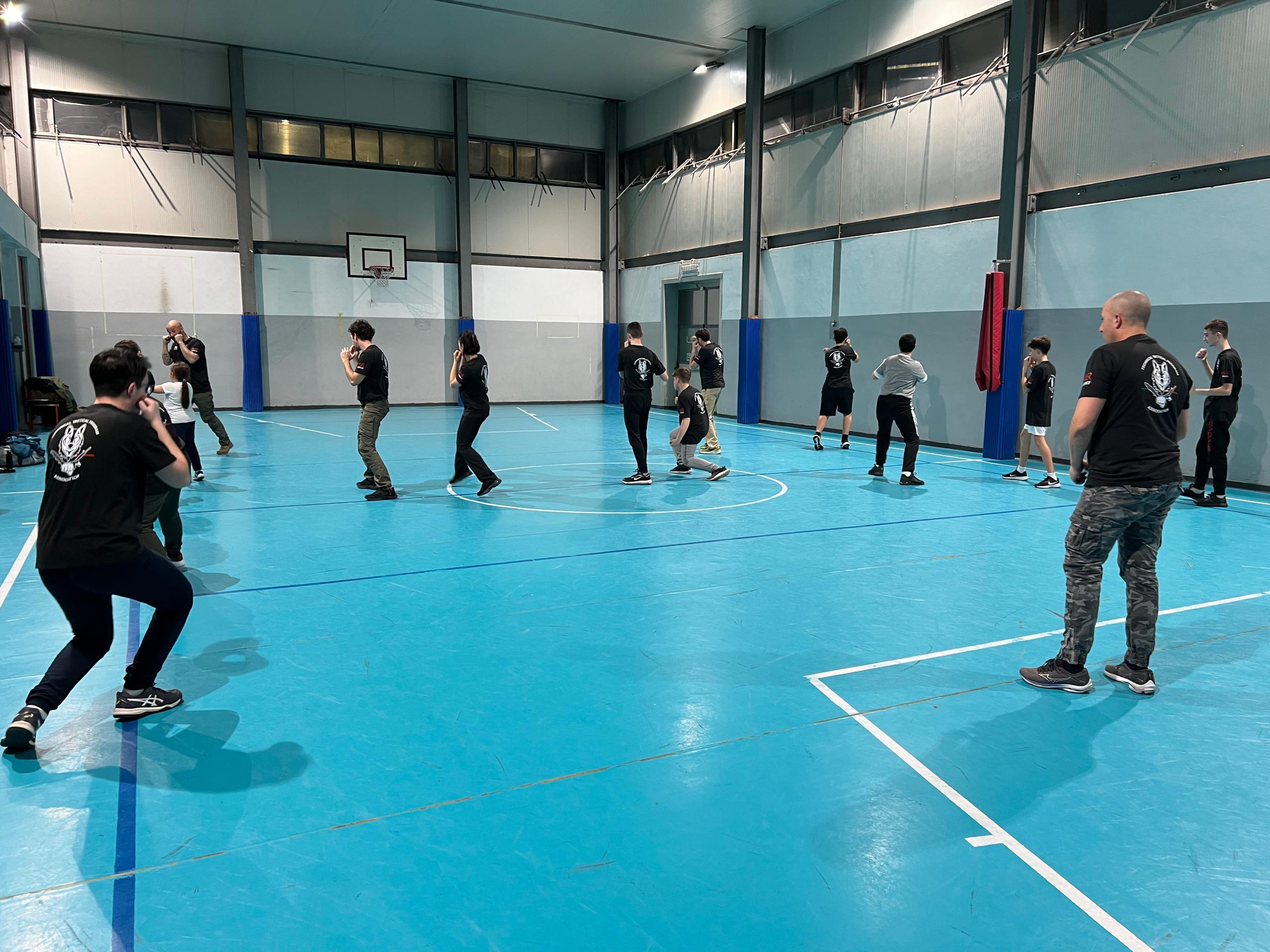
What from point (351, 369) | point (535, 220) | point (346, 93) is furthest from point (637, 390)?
point (346, 93)

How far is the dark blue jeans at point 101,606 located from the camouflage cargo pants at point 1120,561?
15.1ft

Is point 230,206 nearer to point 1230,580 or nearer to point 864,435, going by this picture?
point 864,435

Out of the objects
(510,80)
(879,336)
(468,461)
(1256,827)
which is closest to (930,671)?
(1256,827)

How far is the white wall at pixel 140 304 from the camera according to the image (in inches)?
802

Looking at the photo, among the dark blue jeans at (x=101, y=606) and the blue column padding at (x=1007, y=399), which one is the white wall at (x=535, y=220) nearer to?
the blue column padding at (x=1007, y=399)

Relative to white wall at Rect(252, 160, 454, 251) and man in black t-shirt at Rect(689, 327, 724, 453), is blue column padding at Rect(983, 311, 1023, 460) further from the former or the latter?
white wall at Rect(252, 160, 454, 251)

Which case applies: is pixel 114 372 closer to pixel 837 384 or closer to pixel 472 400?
pixel 472 400

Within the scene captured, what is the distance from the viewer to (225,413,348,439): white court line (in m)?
17.3

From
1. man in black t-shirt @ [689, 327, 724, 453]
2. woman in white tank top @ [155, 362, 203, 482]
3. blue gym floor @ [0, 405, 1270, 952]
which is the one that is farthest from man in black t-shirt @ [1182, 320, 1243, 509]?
woman in white tank top @ [155, 362, 203, 482]

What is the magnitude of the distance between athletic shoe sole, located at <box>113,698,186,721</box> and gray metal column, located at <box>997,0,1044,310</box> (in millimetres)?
13713

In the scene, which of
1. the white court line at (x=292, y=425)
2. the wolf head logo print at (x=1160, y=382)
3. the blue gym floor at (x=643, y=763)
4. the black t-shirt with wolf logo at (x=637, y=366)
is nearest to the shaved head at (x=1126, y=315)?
the wolf head logo print at (x=1160, y=382)

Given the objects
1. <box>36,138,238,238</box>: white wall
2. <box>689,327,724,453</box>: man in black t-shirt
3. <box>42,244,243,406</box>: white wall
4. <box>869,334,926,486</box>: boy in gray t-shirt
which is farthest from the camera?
<box>42,244,243,406</box>: white wall

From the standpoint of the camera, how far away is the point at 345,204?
23172mm

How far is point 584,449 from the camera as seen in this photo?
595 inches
